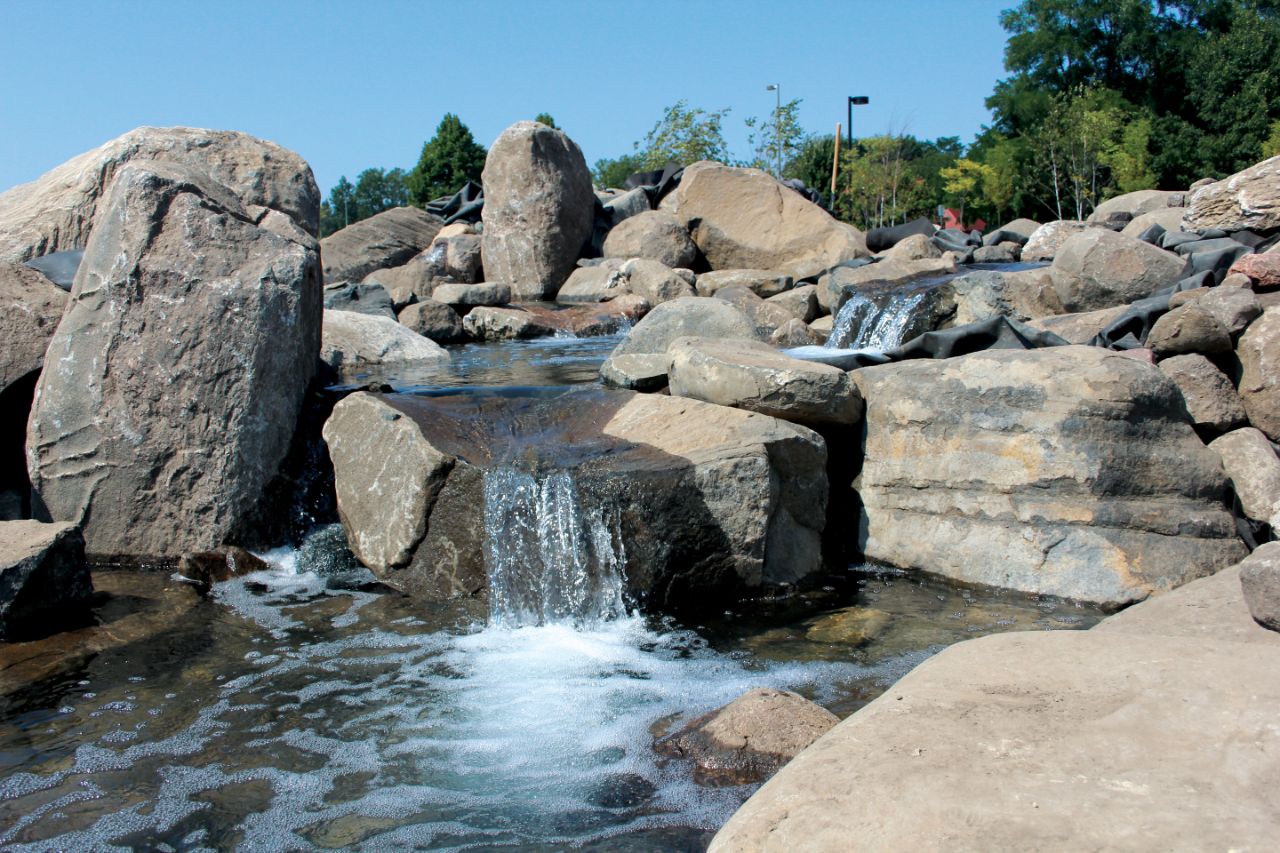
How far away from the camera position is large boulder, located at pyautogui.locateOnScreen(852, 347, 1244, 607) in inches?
221

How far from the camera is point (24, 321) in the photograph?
22.4 ft

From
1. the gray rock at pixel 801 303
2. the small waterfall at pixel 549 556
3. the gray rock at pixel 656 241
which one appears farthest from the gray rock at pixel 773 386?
the gray rock at pixel 656 241

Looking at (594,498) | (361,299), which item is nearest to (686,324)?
(594,498)

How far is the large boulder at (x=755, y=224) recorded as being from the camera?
692 inches

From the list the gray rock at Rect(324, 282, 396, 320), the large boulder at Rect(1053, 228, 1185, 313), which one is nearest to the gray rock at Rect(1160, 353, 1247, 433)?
the large boulder at Rect(1053, 228, 1185, 313)

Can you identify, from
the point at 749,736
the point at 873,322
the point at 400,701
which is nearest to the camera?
the point at 749,736

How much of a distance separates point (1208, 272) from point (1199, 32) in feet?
125

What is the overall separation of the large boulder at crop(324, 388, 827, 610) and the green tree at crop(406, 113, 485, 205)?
37067 millimetres

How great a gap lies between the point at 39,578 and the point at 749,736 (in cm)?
360

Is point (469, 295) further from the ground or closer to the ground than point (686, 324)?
further from the ground

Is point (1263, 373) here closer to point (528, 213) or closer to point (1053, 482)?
point (1053, 482)

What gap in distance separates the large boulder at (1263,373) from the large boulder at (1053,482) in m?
0.85

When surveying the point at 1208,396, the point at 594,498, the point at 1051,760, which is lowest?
the point at 1051,760

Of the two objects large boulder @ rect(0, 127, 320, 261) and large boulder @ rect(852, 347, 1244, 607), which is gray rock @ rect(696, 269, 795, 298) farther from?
large boulder @ rect(852, 347, 1244, 607)
